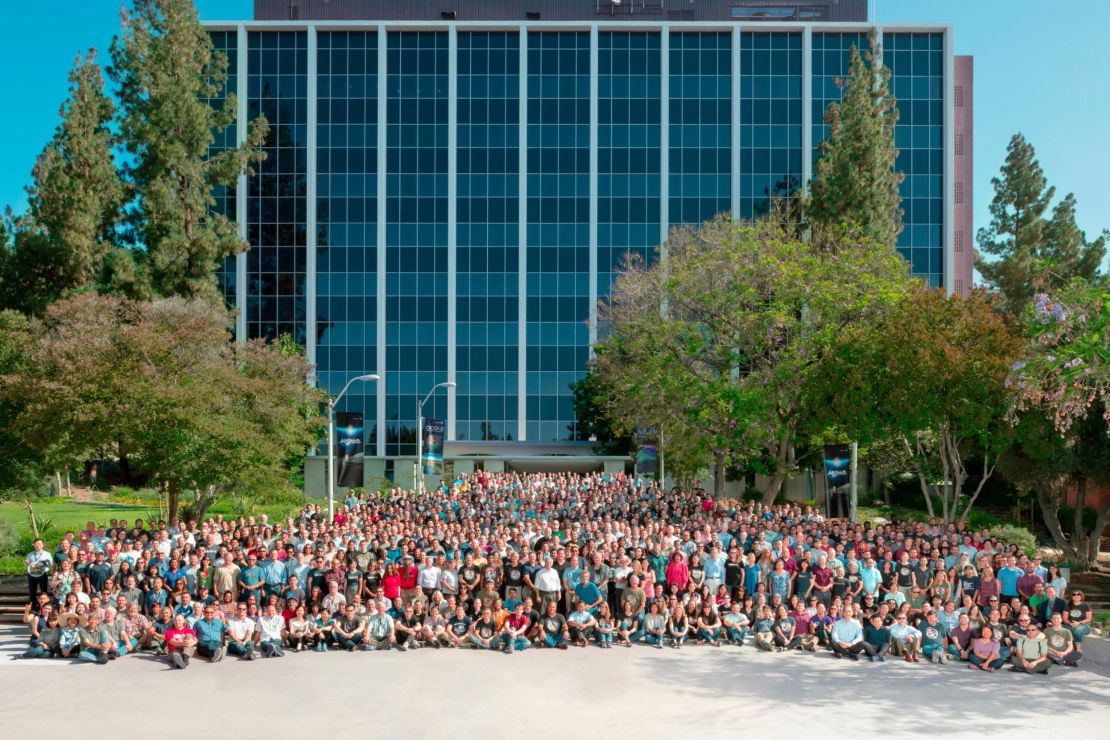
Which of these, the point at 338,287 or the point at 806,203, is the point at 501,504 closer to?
the point at 806,203

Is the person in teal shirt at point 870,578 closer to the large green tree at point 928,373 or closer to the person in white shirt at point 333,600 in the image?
the large green tree at point 928,373

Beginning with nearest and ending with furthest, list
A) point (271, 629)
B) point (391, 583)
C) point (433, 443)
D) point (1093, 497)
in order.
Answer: point (271, 629), point (391, 583), point (1093, 497), point (433, 443)

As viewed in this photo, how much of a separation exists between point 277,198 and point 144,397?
42.3 m

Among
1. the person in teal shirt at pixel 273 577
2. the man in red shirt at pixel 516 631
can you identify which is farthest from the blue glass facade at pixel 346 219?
the man in red shirt at pixel 516 631

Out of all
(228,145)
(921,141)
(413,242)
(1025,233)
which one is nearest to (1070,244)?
(1025,233)

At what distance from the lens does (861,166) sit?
1797 inches

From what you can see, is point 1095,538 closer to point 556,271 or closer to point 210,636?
point 210,636

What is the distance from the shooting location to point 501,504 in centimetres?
3278

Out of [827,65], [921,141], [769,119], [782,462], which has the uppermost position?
[827,65]

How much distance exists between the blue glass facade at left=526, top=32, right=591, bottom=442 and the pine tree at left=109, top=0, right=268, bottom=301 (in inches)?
1156

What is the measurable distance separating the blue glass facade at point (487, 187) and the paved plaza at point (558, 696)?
160 ft

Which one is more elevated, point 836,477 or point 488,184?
point 488,184

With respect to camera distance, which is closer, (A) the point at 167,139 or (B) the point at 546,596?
(B) the point at 546,596

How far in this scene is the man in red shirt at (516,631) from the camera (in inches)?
667
